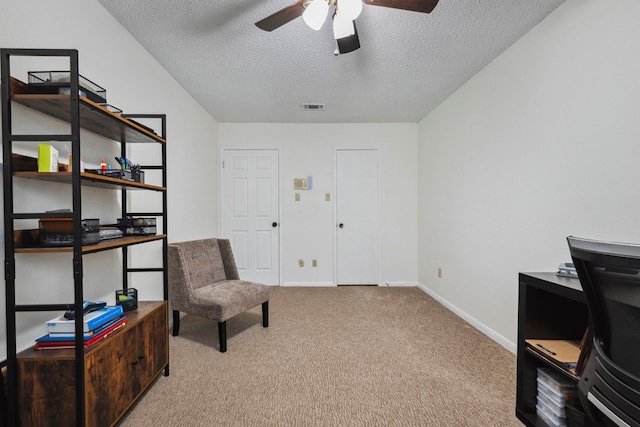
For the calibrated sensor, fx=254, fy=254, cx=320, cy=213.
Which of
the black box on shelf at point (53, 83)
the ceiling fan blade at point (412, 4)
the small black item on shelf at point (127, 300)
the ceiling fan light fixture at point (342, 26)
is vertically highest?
the ceiling fan light fixture at point (342, 26)

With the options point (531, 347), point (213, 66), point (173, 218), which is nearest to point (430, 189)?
point (531, 347)

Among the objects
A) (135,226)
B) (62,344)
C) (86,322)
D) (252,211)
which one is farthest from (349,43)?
(252,211)

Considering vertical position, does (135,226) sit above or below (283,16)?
below

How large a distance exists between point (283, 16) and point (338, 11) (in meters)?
0.31

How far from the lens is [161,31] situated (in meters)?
1.89

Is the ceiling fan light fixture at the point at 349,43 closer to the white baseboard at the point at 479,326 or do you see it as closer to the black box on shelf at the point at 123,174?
the black box on shelf at the point at 123,174

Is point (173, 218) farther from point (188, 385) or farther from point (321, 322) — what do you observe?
point (321, 322)

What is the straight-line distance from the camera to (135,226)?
1.61 m

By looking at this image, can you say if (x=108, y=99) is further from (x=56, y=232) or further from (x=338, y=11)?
(x=338, y=11)

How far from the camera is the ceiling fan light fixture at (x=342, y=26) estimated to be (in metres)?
1.46

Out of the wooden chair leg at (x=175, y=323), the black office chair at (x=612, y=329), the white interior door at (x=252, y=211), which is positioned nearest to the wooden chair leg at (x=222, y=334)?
the wooden chair leg at (x=175, y=323)

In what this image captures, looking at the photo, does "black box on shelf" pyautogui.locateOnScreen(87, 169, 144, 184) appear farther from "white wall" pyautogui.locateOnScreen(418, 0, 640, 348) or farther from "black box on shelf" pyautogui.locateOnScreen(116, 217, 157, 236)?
"white wall" pyautogui.locateOnScreen(418, 0, 640, 348)

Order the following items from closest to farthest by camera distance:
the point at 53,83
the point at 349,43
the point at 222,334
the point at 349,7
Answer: the point at 53,83 → the point at 349,7 → the point at 349,43 → the point at 222,334

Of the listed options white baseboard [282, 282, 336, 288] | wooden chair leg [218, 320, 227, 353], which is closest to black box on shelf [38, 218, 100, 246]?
wooden chair leg [218, 320, 227, 353]
